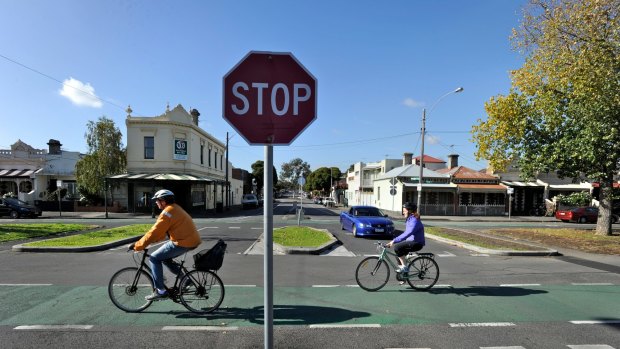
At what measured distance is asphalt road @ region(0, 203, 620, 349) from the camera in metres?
4.36

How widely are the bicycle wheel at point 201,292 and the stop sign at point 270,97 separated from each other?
3.58 meters

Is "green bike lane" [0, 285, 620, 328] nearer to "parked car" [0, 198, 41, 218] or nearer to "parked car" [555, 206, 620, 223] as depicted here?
"parked car" [0, 198, 41, 218]

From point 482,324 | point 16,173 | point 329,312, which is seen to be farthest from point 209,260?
point 16,173

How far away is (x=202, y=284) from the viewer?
17.4 ft

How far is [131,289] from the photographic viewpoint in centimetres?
532

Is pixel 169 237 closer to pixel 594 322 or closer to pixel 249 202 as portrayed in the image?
pixel 594 322

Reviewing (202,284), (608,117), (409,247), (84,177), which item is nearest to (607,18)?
(608,117)

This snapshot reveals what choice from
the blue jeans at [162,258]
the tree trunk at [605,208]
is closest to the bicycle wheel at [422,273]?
the blue jeans at [162,258]

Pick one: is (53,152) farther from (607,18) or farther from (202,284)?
(607,18)

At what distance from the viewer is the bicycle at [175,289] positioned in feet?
17.3

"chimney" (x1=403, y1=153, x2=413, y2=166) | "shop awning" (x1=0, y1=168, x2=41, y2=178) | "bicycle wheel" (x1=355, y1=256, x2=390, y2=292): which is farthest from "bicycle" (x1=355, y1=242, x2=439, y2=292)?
"chimney" (x1=403, y1=153, x2=413, y2=166)

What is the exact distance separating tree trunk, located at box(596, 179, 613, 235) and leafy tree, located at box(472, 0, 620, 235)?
4 centimetres

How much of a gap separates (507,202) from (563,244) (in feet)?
81.5

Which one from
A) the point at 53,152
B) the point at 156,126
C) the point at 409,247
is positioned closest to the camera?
the point at 409,247
